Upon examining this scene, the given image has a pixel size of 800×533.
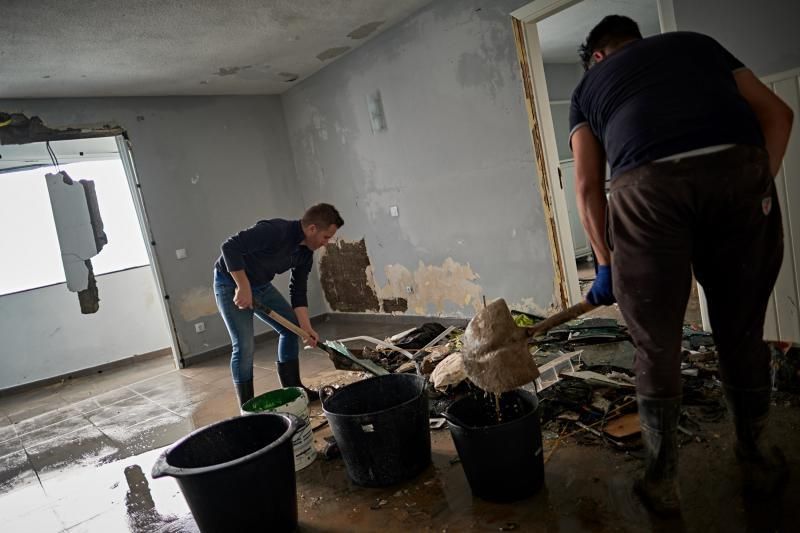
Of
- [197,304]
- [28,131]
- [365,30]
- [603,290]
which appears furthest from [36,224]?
[603,290]

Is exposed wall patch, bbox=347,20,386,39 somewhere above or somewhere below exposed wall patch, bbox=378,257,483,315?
above

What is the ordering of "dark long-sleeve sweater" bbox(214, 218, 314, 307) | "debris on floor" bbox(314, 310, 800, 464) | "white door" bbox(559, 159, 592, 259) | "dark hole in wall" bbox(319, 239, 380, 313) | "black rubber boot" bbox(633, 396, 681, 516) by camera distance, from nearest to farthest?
"black rubber boot" bbox(633, 396, 681, 516) → "debris on floor" bbox(314, 310, 800, 464) → "dark long-sleeve sweater" bbox(214, 218, 314, 307) → "dark hole in wall" bbox(319, 239, 380, 313) → "white door" bbox(559, 159, 592, 259)

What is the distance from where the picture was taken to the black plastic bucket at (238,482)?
1688mm

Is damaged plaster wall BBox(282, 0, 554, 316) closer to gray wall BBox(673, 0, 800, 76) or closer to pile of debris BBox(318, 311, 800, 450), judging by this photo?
pile of debris BBox(318, 311, 800, 450)

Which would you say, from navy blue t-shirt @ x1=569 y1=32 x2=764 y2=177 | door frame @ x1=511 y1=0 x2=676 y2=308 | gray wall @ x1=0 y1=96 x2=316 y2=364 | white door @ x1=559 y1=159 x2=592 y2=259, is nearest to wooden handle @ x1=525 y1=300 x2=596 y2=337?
navy blue t-shirt @ x1=569 y1=32 x2=764 y2=177

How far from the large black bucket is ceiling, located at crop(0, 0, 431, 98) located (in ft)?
9.86

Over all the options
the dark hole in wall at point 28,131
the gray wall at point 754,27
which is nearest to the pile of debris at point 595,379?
the gray wall at point 754,27

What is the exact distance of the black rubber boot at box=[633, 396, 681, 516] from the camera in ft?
4.91

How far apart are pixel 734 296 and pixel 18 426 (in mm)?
5201

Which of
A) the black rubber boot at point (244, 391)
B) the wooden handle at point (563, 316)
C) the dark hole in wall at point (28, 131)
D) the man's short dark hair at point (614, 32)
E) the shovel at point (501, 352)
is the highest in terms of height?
the dark hole in wall at point (28, 131)

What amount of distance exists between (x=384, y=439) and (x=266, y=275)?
1429 millimetres

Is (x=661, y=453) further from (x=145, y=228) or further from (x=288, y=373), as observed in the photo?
(x=145, y=228)

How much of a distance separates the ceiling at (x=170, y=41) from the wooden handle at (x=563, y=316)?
3180 mm

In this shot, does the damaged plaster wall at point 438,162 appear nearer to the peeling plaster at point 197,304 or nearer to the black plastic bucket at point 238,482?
the peeling plaster at point 197,304
